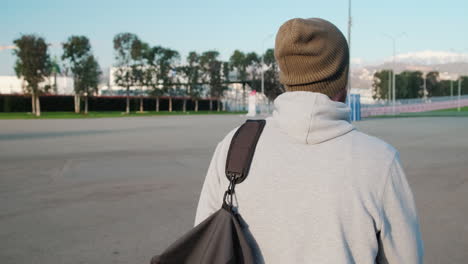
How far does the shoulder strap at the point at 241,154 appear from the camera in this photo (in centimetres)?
163

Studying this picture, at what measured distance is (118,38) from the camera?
6450 cm

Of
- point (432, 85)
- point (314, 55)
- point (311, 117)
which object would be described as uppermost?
point (432, 85)

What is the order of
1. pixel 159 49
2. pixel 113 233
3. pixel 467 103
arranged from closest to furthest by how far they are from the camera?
pixel 113 233 < pixel 159 49 < pixel 467 103

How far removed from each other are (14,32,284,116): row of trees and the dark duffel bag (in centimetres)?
5013

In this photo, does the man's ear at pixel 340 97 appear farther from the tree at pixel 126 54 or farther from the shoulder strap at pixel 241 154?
the tree at pixel 126 54

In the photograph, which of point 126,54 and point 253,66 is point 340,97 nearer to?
point 126,54

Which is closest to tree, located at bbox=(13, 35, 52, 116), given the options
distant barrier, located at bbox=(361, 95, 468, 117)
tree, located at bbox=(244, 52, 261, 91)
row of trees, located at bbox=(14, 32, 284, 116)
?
row of trees, located at bbox=(14, 32, 284, 116)

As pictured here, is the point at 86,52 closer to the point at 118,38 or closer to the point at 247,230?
the point at 118,38

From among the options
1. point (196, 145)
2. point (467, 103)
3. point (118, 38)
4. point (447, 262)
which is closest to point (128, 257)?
point (447, 262)

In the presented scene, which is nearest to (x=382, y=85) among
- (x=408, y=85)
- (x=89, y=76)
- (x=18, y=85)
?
(x=408, y=85)

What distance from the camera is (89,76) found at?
5734 cm

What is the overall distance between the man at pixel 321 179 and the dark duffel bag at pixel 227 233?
29 millimetres

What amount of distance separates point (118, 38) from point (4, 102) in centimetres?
1572

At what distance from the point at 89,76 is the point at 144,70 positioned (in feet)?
42.8
